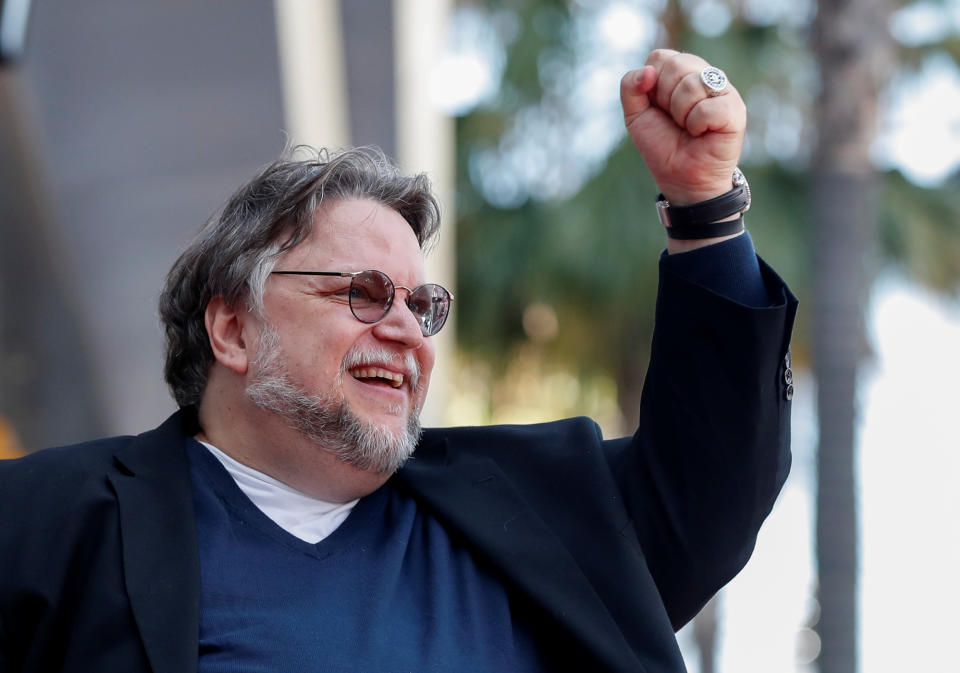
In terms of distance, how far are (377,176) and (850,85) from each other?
3.85 meters

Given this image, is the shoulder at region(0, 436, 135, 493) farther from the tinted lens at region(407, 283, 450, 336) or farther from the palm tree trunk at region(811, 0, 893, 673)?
the palm tree trunk at region(811, 0, 893, 673)

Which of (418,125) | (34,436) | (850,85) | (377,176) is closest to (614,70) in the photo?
(418,125)

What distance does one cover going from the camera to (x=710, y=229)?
238 centimetres

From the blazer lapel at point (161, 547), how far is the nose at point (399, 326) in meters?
0.49

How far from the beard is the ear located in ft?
0.29

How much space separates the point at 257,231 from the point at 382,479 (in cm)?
61

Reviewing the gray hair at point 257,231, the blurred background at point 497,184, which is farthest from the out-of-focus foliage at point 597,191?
the gray hair at point 257,231

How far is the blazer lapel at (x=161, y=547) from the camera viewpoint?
218 cm

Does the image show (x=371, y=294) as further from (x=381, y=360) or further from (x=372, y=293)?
(x=381, y=360)

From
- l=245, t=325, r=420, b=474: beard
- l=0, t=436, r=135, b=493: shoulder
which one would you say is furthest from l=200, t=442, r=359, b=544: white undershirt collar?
l=0, t=436, r=135, b=493: shoulder

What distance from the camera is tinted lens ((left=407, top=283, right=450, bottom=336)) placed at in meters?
2.69

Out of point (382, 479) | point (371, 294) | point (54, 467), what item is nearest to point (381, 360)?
point (371, 294)

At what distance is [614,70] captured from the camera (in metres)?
10.7

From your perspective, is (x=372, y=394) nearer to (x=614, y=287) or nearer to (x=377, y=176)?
(x=377, y=176)
